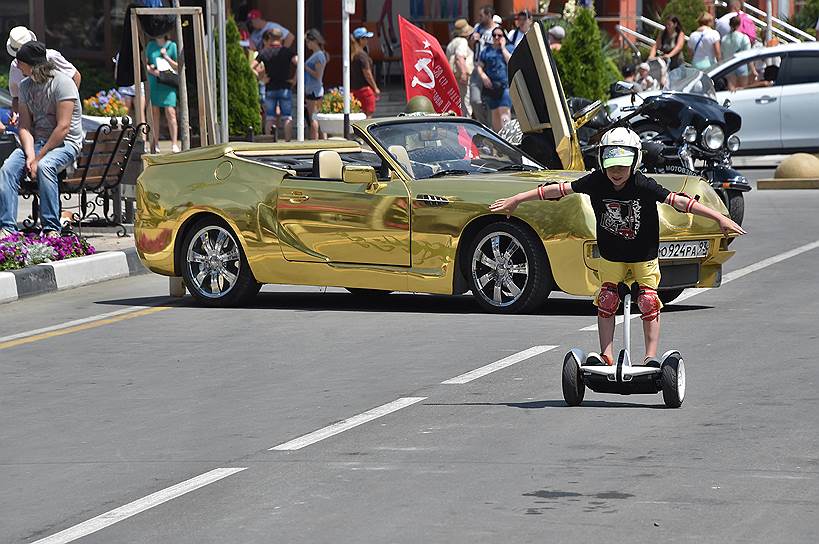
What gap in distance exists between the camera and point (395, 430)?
8461mm

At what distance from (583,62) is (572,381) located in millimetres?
21038

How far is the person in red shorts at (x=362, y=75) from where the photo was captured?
94.9 ft

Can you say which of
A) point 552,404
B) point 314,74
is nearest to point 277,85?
point 314,74

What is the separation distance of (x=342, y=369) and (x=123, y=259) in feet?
20.1

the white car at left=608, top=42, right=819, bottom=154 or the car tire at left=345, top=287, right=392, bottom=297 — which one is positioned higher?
the white car at left=608, top=42, right=819, bottom=154

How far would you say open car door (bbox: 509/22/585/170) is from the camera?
1495 cm

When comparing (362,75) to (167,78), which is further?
(362,75)

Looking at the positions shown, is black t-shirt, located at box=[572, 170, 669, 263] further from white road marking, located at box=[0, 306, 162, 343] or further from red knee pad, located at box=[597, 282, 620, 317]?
white road marking, located at box=[0, 306, 162, 343]

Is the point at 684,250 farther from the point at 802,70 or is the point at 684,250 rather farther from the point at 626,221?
the point at 802,70

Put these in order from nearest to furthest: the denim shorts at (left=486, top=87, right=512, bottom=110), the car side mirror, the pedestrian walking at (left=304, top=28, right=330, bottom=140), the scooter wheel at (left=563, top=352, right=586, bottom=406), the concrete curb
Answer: the scooter wheel at (left=563, top=352, right=586, bottom=406) → the car side mirror → the concrete curb → the denim shorts at (left=486, top=87, right=512, bottom=110) → the pedestrian walking at (left=304, top=28, right=330, bottom=140)

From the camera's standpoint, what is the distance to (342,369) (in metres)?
10.4

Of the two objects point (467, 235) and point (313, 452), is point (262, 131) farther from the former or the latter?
point (313, 452)

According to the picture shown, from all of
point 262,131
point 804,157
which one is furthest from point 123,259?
point 262,131

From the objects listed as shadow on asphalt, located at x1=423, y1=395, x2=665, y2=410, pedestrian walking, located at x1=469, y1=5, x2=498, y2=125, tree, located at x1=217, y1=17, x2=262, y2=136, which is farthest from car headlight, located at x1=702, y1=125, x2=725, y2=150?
tree, located at x1=217, y1=17, x2=262, y2=136
